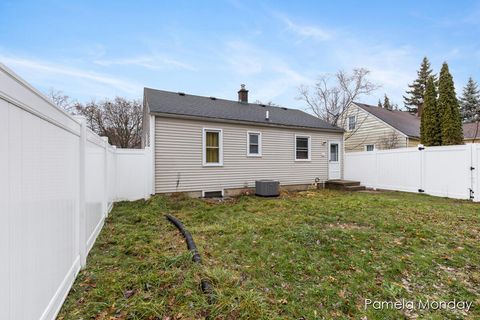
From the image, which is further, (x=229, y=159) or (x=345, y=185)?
(x=345, y=185)

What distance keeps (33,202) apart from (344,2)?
12.2m

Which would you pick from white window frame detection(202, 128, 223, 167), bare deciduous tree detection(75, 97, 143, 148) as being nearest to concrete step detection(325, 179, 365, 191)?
white window frame detection(202, 128, 223, 167)

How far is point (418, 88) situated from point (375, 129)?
1035 inches

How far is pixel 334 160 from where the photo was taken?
1298 cm

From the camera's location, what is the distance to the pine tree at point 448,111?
1223 centimetres

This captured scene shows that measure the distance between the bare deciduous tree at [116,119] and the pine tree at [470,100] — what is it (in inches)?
1618

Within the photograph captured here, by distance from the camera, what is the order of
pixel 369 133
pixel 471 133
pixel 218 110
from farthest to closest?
1. pixel 471 133
2. pixel 369 133
3. pixel 218 110

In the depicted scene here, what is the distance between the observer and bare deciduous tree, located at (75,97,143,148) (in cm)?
1856

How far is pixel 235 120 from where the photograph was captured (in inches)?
389

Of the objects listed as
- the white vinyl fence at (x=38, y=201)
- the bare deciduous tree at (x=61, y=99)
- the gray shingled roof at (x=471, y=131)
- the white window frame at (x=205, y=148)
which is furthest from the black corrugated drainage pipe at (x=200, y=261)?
the gray shingled roof at (x=471, y=131)

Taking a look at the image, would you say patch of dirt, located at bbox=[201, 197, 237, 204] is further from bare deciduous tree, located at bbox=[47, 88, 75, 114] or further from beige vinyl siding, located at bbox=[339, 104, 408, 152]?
bare deciduous tree, located at bbox=[47, 88, 75, 114]

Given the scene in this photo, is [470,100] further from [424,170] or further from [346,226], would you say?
[346,226]

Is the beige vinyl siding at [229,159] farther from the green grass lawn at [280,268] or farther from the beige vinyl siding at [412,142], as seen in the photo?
the beige vinyl siding at [412,142]

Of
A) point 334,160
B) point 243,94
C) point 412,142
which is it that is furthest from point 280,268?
point 412,142
